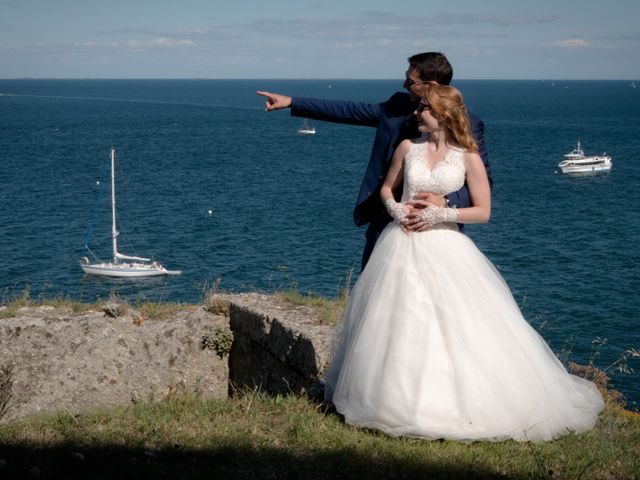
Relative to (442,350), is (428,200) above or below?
above

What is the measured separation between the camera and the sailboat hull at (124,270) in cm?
4075

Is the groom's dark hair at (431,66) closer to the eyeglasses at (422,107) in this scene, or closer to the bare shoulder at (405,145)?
the eyeglasses at (422,107)

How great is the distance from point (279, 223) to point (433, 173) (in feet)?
152

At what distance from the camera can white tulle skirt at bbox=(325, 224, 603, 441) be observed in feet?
16.3

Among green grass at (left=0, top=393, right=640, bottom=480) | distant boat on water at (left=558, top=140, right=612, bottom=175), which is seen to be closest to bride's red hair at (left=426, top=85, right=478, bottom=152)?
green grass at (left=0, top=393, right=640, bottom=480)

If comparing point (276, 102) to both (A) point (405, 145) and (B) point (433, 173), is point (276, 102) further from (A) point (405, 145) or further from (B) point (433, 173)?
(B) point (433, 173)

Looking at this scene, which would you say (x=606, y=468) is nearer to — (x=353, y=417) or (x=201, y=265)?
(x=353, y=417)

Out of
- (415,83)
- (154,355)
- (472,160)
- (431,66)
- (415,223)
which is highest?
(431,66)

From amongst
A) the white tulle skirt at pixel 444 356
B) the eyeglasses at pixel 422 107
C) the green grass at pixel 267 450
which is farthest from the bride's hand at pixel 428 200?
the green grass at pixel 267 450

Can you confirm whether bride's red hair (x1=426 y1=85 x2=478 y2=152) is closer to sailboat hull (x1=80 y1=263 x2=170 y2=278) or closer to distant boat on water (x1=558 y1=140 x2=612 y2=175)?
sailboat hull (x1=80 y1=263 x2=170 y2=278)

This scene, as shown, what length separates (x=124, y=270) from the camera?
4222 centimetres

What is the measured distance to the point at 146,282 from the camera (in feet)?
135

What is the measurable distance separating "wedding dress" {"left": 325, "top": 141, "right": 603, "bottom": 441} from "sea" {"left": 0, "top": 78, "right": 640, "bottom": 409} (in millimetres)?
2462

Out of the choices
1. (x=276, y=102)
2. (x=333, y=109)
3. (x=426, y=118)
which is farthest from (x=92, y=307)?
(x=426, y=118)
